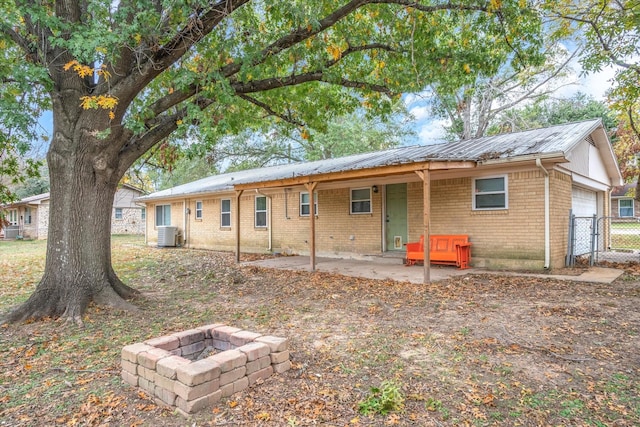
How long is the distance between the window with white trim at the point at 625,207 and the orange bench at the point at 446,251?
23.7 meters

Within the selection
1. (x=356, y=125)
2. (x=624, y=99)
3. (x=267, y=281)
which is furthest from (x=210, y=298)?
(x=356, y=125)

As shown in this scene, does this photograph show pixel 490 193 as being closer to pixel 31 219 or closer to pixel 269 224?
pixel 269 224

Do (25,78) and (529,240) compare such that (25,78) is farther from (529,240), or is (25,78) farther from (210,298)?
(529,240)

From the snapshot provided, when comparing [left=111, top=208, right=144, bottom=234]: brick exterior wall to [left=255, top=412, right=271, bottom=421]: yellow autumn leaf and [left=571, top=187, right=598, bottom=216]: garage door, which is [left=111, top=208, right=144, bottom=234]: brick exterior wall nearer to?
[left=571, top=187, right=598, bottom=216]: garage door

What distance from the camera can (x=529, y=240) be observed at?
887 centimetres

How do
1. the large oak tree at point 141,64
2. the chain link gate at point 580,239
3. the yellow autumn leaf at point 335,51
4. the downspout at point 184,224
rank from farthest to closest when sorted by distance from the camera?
the downspout at point 184,224 < the chain link gate at point 580,239 < the yellow autumn leaf at point 335,51 < the large oak tree at point 141,64

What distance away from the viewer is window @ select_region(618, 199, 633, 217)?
2623cm

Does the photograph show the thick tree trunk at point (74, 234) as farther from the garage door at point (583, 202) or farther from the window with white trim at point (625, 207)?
the window with white trim at point (625, 207)

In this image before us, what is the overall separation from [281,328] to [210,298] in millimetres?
2500

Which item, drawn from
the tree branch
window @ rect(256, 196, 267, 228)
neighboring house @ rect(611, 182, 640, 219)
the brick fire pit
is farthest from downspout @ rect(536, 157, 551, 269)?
neighboring house @ rect(611, 182, 640, 219)

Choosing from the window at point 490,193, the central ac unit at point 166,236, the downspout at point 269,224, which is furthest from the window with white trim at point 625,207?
the central ac unit at point 166,236

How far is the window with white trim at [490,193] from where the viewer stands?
930 cm

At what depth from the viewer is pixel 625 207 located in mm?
26391

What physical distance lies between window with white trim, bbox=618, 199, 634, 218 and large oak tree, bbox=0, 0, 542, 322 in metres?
25.6
